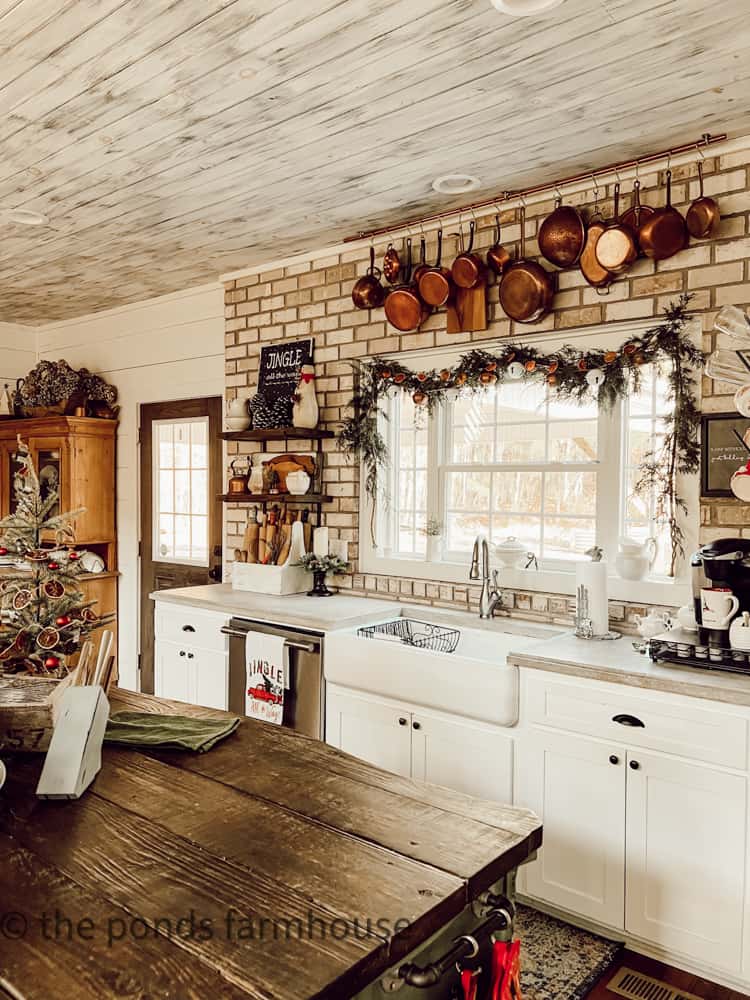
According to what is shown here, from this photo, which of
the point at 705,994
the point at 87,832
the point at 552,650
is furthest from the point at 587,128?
the point at 705,994

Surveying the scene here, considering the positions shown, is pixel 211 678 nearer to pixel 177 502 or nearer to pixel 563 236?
pixel 177 502

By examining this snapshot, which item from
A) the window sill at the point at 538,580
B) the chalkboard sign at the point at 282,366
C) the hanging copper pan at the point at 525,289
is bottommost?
the window sill at the point at 538,580

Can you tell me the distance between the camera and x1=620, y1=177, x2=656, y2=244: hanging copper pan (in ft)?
9.92

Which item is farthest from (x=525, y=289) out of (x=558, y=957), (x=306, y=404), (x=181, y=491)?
(x=181, y=491)

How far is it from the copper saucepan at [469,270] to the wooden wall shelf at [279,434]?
1094mm

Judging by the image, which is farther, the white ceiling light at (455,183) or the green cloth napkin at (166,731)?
the white ceiling light at (455,183)

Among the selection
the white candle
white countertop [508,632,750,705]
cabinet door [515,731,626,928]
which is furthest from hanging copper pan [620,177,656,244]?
the white candle

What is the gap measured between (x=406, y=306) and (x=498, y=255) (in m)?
0.53

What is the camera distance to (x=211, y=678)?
3949 mm

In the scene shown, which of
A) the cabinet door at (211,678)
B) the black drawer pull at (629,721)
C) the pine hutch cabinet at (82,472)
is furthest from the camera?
the pine hutch cabinet at (82,472)

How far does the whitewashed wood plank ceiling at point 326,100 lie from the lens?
2.09 metres

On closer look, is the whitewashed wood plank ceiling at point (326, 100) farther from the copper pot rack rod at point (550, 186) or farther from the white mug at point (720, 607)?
the white mug at point (720, 607)

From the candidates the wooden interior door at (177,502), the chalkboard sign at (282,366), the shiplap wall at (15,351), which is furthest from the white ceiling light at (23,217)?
the shiplap wall at (15,351)

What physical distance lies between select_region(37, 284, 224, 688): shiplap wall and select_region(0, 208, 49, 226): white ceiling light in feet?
4.37
